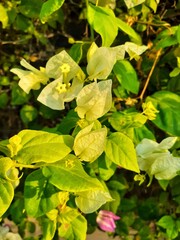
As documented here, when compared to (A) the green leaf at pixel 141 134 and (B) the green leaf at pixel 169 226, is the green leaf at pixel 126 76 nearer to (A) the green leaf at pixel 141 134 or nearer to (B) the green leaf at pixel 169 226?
(A) the green leaf at pixel 141 134

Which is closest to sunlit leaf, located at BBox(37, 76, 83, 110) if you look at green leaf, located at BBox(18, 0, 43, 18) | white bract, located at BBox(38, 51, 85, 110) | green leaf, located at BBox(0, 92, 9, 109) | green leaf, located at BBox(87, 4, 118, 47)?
white bract, located at BBox(38, 51, 85, 110)

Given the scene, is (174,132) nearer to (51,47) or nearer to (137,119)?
(137,119)


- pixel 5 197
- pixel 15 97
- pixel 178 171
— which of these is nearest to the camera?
pixel 5 197

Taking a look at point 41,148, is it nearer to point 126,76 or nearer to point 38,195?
point 38,195

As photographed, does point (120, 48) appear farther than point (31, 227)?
No

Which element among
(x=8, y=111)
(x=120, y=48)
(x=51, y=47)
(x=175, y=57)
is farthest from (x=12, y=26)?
(x=120, y=48)

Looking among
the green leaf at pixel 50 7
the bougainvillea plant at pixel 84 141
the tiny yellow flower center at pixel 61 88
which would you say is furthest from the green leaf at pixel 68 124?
the green leaf at pixel 50 7
